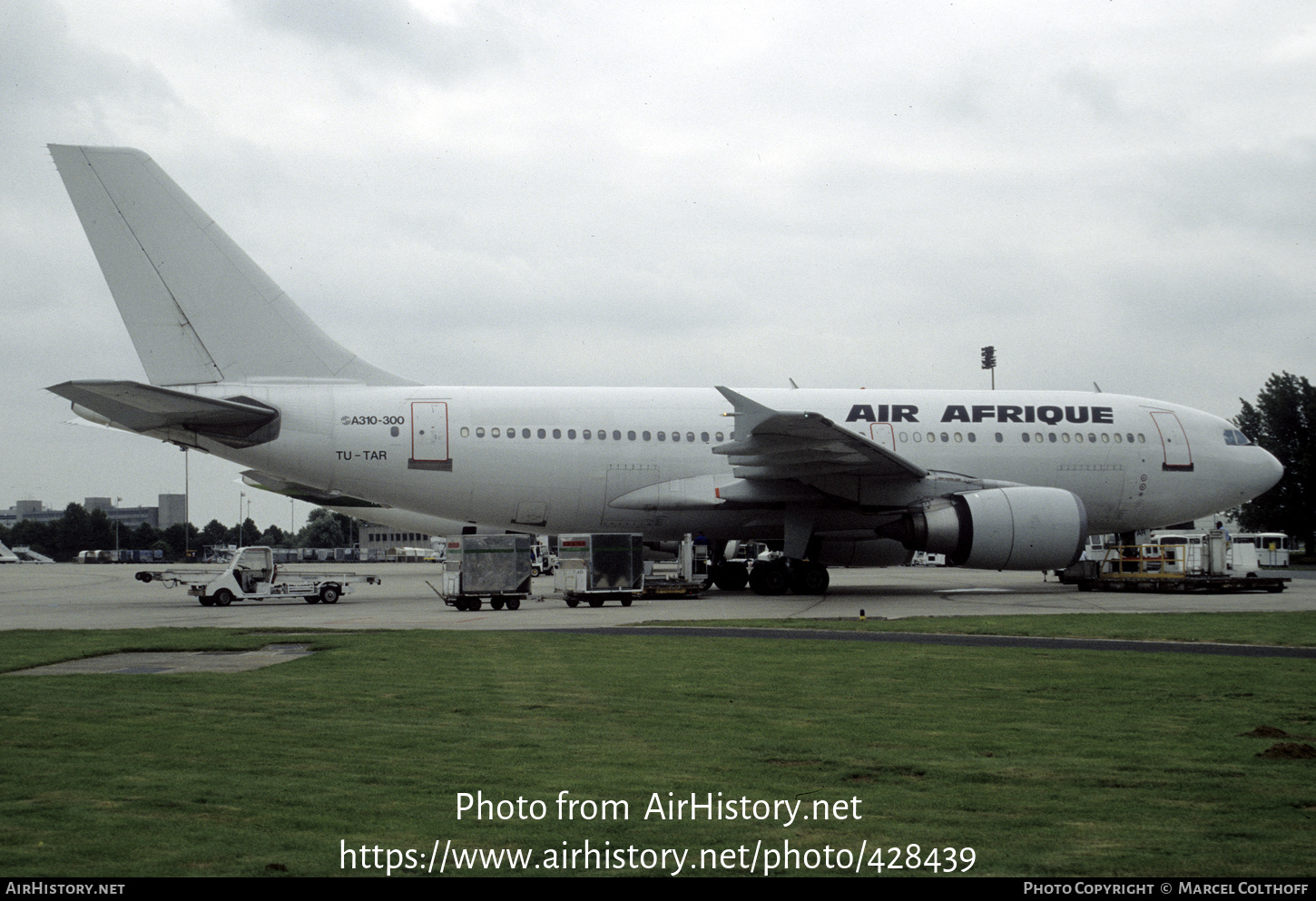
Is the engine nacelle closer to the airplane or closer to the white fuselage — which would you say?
the airplane

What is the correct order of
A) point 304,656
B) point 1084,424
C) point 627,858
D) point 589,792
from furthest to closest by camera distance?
1. point 1084,424
2. point 304,656
3. point 589,792
4. point 627,858

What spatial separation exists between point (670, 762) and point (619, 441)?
693 inches

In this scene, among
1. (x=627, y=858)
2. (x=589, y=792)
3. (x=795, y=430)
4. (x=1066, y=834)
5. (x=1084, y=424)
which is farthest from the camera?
(x=1084, y=424)

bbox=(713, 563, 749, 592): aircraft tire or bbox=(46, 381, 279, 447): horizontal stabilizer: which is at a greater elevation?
bbox=(46, 381, 279, 447): horizontal stabilizer

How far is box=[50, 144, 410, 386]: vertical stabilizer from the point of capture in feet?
69.0

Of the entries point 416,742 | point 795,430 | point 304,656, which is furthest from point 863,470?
point 416,742

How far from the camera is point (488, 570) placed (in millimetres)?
20906

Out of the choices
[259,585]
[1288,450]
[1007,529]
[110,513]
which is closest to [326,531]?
[110,513]

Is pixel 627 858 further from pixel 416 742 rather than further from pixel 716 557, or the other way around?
pixel 716 557

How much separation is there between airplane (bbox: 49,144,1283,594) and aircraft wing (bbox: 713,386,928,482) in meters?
0.05

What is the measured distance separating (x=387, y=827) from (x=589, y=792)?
107cm

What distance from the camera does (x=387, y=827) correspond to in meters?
4.68

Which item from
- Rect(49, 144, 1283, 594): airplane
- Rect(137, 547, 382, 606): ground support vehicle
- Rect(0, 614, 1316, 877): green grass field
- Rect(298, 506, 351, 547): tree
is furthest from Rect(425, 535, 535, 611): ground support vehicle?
Rect(298, 506, 351, 547): tree

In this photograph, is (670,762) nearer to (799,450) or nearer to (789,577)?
(799,450)
